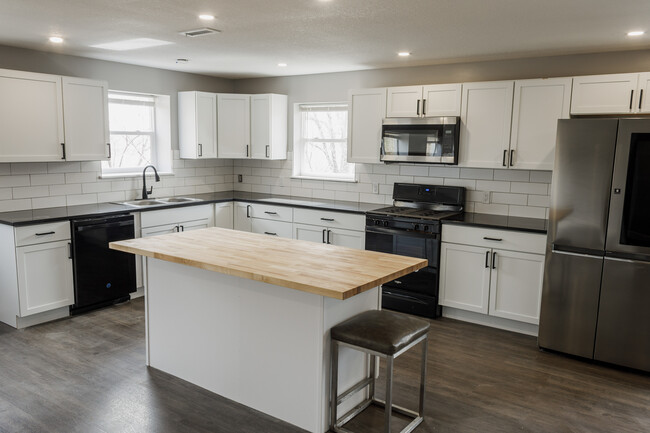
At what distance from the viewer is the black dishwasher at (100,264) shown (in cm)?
441

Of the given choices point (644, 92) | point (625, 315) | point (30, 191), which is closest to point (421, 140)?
point (644, 92)

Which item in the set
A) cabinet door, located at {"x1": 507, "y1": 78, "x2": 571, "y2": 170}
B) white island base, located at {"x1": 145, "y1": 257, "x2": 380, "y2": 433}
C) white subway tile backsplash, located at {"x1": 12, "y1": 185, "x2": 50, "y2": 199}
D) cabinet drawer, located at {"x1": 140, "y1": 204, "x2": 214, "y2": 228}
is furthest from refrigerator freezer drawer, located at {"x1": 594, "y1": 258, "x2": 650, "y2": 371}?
white subway tile backsplash, located at {"x1": 12, "y1": 185, "x2": 50, "y2": 199}

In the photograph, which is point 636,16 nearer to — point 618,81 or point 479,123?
point 618,81

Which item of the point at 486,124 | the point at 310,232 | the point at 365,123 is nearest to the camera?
the point at 486,124

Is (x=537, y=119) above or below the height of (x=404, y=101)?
below

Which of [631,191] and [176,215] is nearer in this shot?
[631,191]

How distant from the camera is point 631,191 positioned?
3.44 meters

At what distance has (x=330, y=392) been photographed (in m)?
2.70

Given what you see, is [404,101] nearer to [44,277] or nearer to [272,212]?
[272,212]

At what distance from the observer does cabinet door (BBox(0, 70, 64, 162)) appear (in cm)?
418

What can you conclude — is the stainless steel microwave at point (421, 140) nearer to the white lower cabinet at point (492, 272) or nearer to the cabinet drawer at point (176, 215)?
the white lower cabinet at point (492, 272)

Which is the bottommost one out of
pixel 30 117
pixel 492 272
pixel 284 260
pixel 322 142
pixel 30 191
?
pixel 492 272

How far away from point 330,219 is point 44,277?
2608 millimetres

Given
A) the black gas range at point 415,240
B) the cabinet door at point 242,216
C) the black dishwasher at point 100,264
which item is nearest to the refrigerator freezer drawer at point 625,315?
the black gas range at point 415,240
